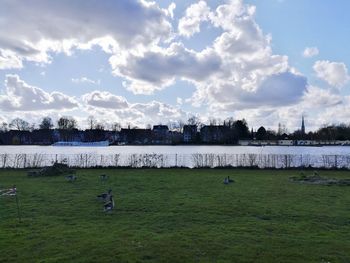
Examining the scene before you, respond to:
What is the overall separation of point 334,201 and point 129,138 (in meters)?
125

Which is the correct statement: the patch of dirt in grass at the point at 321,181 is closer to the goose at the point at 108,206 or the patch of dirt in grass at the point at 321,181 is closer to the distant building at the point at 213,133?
the goose at the point at 108,206

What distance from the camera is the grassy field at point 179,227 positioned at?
7418 millimetres

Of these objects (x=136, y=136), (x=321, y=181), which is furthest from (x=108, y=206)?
(x=136, y=136)

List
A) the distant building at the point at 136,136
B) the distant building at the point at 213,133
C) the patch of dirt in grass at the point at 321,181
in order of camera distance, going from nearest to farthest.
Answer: the patch of dirt in grass at the point at 321,181 < the distant building at the point at 213,133 < the distant building at the point at 136,136

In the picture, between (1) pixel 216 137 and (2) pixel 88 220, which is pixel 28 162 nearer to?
(2) pixel 88 220

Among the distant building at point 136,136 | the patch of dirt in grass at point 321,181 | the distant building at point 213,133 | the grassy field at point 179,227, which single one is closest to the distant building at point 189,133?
the distant building at point 213,133

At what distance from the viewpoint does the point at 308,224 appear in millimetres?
10211

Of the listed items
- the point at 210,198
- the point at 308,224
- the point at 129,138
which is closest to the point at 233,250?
the point at 308,224

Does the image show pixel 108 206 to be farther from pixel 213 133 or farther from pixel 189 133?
pixel 189 133

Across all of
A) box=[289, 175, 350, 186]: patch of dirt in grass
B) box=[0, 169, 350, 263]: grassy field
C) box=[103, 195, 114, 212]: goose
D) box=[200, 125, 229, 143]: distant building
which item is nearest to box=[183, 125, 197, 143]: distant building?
box=[200, 125, 229, 143]: distant building

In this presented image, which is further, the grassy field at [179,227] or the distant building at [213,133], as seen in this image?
the distant building at [213,133]

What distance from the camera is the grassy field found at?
24.3ft

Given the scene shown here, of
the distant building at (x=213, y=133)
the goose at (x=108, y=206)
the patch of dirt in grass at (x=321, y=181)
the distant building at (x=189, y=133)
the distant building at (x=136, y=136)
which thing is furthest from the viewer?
the distant building at (x=136, y=136)

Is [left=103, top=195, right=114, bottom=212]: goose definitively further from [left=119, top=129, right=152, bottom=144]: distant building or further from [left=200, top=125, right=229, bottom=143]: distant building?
[left=119, top=129, right=152, bottom=144]: distant building
